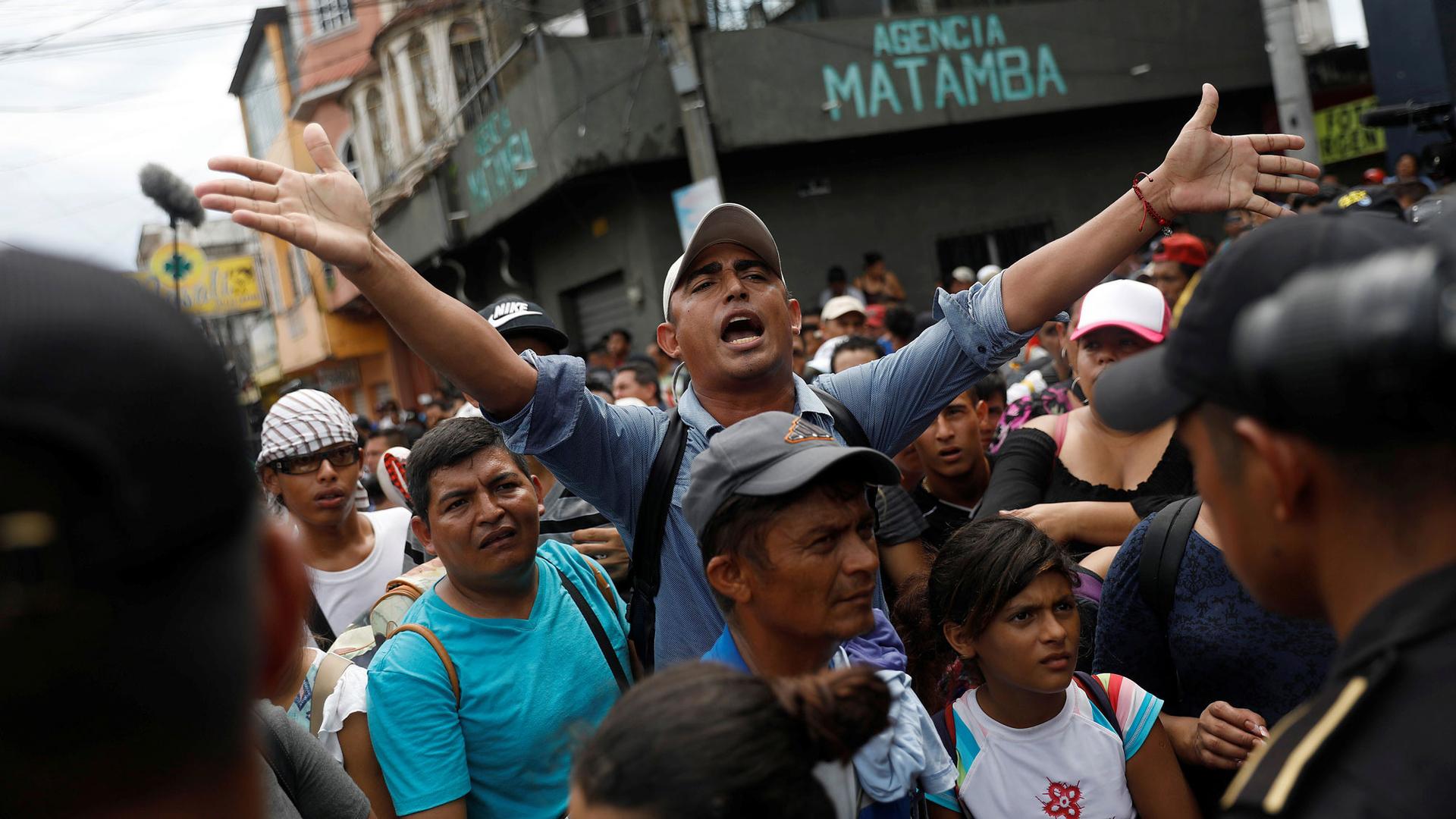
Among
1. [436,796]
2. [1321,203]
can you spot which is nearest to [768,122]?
[1321,203]

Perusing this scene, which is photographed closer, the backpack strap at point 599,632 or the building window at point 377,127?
the backpack strap at point 599,632

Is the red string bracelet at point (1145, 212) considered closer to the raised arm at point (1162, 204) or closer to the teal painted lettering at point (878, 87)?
the raised arm at point (1162, 204)

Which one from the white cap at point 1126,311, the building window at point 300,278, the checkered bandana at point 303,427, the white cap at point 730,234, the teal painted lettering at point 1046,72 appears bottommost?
the white cap at point 1126,311

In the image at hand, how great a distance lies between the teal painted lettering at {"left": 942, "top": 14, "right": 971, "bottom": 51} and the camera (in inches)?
562

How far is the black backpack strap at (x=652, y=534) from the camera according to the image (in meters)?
2.74

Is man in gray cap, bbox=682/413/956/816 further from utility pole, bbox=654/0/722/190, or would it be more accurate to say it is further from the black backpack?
utility pole, bbox=654/0/722/190

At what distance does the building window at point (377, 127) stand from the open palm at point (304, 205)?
20635mm

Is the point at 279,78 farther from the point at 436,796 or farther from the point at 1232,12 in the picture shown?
the point at 436,796

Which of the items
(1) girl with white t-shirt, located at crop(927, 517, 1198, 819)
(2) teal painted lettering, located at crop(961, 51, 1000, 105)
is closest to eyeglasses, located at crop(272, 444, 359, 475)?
(1) girl with white t-shirt, located at crop(927, 517, 1198, 819)

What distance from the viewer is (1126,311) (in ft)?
12.8

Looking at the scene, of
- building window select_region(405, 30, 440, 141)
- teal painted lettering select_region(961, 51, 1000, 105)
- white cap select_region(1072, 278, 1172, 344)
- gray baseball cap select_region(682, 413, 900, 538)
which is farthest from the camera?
building window select_region(405, 30, 440, 141)

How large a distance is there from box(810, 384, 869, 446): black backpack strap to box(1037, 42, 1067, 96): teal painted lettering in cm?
1307

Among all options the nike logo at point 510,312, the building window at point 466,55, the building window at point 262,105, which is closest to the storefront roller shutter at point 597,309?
the building window at point 466,55

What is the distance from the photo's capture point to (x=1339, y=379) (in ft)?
3.68
